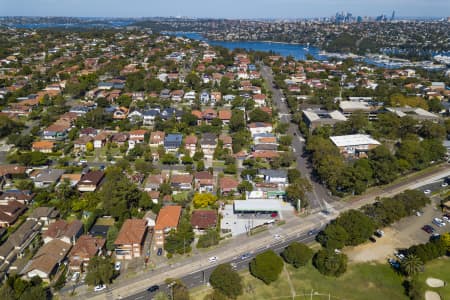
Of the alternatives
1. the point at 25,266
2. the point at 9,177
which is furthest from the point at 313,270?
the point at 9,177

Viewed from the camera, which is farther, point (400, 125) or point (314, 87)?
point (314, 87)

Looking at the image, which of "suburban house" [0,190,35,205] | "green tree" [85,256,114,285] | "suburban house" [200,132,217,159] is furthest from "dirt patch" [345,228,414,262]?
"suburban house" [0,190,35,205]

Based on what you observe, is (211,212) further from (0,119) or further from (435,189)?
(0,119)

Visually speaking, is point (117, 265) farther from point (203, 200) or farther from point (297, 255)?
point (297, 255)

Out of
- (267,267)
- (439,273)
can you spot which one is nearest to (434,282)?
(439,273)

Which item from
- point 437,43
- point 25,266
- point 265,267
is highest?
point 437,43

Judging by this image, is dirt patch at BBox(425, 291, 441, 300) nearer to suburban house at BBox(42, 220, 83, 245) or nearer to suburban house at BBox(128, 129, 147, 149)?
suburban house at BBox(42, 220, 83, 245)

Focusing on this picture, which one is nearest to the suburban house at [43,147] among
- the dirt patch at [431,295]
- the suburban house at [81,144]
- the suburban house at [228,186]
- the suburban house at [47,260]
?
the suburban house at [81,144]
